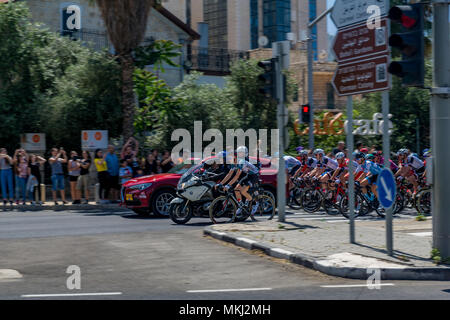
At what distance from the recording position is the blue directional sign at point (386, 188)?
373 inches

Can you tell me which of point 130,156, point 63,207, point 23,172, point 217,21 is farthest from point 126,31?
point 217,21

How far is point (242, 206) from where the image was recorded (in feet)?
Result: 49.7

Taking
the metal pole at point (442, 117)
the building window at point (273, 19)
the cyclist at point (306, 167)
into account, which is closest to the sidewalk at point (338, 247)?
the metal pole at point (442, 117)

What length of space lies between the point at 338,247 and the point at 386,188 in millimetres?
1425

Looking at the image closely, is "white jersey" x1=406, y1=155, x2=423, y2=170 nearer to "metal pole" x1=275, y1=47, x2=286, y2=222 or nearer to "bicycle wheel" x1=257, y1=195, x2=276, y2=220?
"bicycle wheel" x1=257, y1=195, x2=276, y2=220

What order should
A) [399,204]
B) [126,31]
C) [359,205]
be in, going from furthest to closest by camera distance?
[126,31] < [399,204] < [359,205]

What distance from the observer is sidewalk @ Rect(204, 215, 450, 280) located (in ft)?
28.0

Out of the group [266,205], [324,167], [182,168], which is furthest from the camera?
[324,167]

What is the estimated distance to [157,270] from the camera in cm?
905

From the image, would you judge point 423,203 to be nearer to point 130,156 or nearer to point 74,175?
point 130,156

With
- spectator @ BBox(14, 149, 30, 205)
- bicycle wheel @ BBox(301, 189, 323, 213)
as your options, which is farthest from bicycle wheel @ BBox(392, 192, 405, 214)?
spectator @ BBox(14, 149, 30, 205)

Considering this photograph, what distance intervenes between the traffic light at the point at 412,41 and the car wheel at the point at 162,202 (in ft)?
30.1
